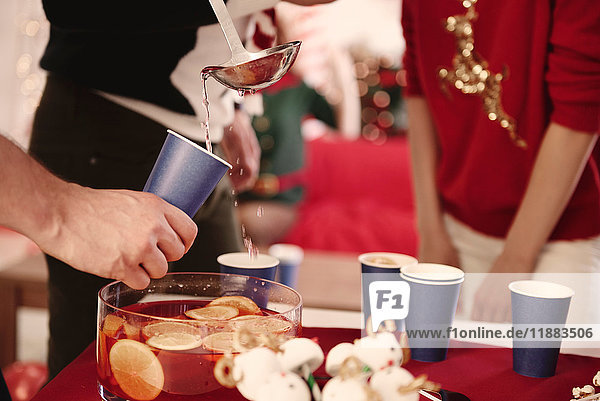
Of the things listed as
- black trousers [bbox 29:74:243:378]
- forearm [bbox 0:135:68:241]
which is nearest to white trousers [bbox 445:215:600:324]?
black trousers [bbox 29:74:243:378]

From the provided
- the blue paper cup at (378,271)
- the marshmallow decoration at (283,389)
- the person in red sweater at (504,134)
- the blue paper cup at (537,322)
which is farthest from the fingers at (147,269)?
the person in red sweater at (504,134)

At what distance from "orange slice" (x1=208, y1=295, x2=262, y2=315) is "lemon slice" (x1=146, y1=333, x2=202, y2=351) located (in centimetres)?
13

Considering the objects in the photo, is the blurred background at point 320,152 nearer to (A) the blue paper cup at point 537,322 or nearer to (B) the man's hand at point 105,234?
(A) the blue paper cup at point 537,322

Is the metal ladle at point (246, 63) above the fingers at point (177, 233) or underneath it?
above

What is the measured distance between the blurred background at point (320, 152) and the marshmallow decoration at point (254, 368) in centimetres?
145

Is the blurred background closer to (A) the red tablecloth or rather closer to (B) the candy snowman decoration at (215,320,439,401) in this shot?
(A) the red tablecloth

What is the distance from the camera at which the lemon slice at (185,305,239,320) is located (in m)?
0.75

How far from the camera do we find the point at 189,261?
3.97ft

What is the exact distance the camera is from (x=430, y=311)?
87cm

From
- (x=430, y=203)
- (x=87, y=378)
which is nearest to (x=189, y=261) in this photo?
(x=87, y=378)

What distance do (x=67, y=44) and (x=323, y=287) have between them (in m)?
1.31

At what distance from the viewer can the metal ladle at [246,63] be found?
2.68 ft

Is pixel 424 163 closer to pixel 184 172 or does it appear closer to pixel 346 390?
pixel 184 172

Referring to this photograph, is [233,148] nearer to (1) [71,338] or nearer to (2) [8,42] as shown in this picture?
(1) [71,338]
